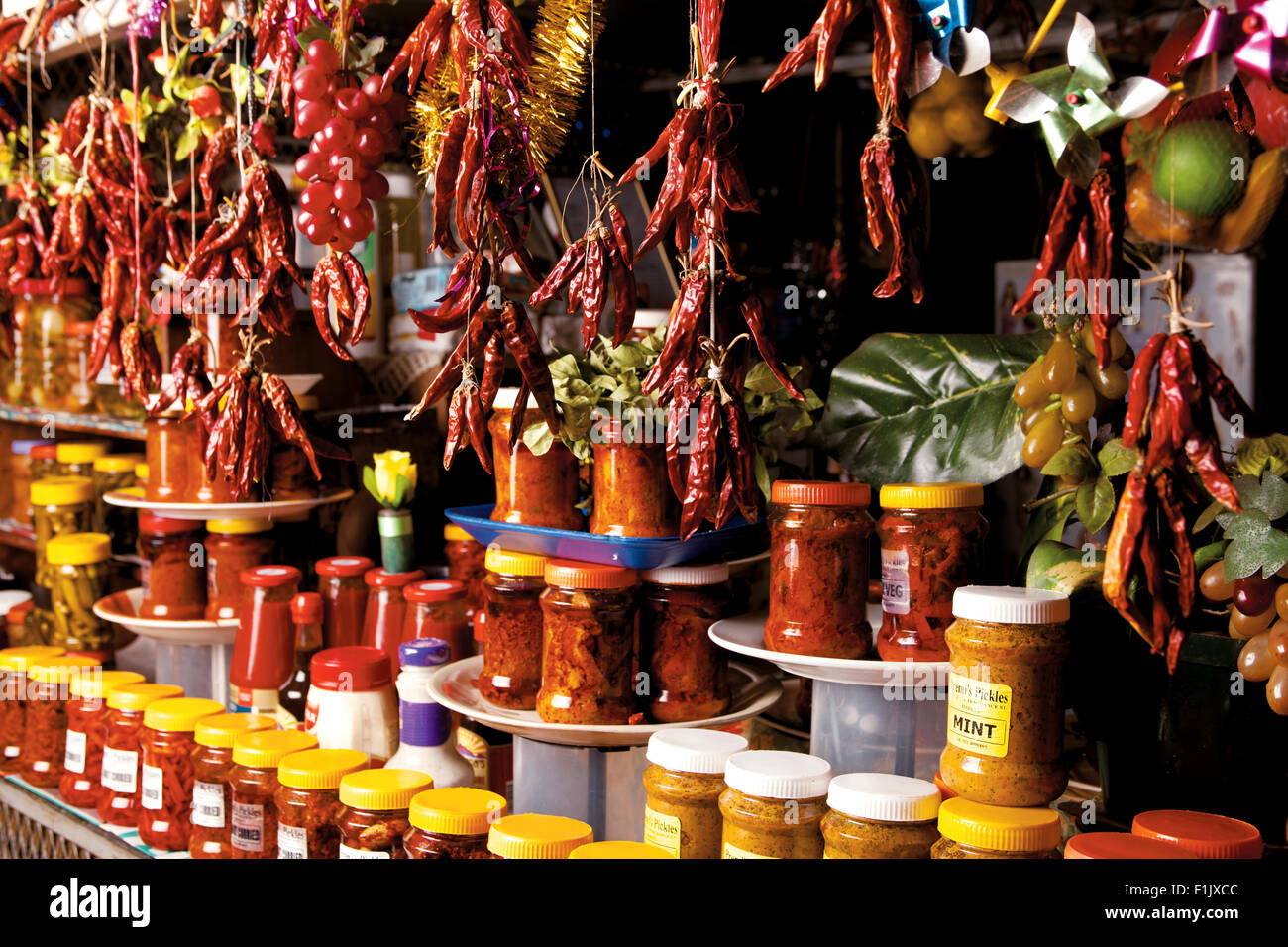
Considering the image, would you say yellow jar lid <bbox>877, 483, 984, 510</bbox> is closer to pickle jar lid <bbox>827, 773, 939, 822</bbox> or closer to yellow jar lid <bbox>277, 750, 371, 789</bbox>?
pickle jar lid <bbox>827, 773, 939, 822</bbox>

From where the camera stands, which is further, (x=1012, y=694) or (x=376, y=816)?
(x=376, y=816)

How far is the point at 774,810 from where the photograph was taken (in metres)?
1.13

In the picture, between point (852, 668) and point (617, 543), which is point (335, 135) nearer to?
point (617, 543)

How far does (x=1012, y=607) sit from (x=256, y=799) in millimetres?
974

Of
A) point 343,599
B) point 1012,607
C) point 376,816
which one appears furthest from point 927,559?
point 343,599

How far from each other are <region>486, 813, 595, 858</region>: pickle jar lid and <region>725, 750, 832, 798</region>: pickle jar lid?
0.55 ft

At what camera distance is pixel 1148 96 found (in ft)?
2.88

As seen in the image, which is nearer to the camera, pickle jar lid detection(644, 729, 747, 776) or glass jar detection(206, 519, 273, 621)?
pickle jar lid detection(644, 729, 747, 776)

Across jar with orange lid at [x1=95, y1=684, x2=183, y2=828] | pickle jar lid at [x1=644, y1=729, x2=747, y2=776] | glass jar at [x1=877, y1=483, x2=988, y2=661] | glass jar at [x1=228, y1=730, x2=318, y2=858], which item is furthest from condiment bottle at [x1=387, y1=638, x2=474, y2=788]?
glass jar at [x1=877, y1=483, x2=988, y2=661]

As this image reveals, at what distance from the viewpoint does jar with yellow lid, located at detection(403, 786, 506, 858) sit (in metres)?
1.26

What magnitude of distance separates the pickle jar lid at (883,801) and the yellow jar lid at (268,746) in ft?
2.40

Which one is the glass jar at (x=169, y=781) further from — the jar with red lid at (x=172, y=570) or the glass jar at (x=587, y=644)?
the glass jar at (x=587, y=644)

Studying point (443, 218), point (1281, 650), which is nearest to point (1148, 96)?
point (1281, 650)

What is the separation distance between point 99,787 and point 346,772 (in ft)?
2.23
